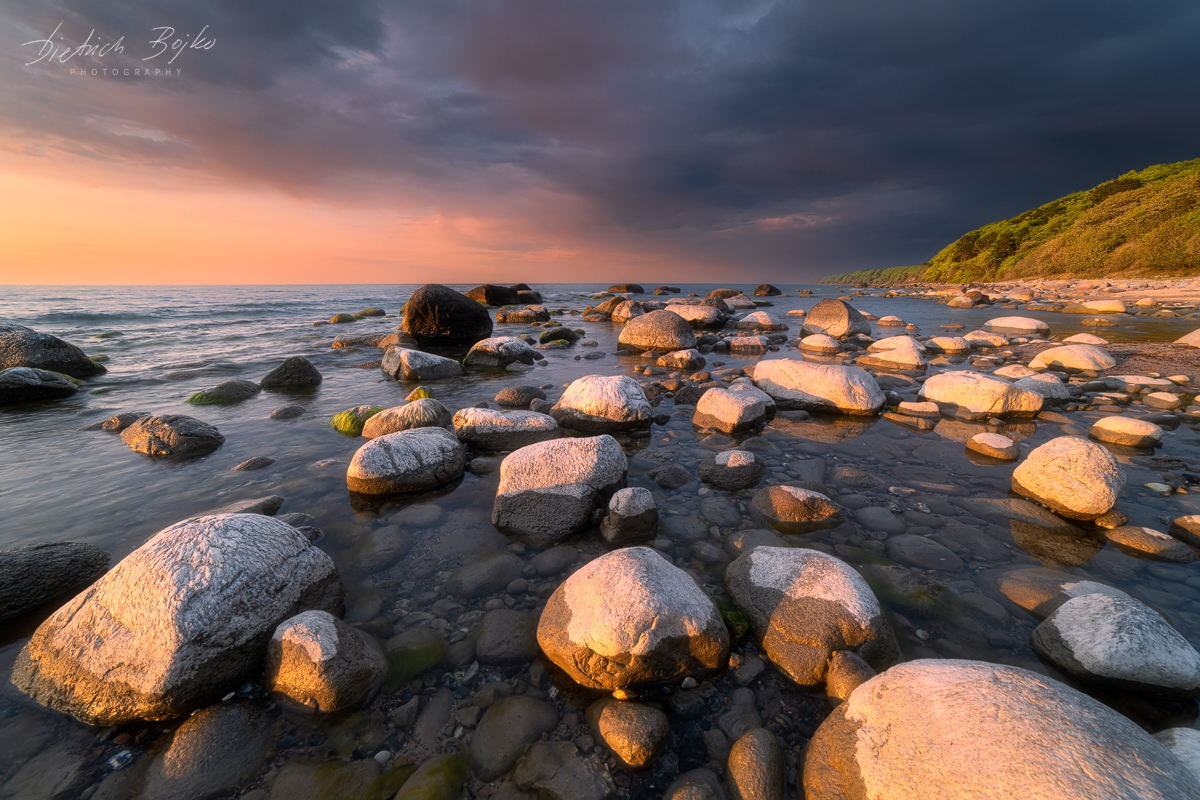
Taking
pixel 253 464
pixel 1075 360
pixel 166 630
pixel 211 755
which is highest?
pixel 1075 360

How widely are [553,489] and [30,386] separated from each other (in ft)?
42.0

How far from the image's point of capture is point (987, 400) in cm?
695

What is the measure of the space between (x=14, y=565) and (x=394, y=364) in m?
8.37

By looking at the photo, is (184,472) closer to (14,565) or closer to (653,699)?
(14,565)

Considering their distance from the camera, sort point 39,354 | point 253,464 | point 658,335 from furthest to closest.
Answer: point 658,335
point 39,354
point 253,464

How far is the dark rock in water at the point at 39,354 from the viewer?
35.1ft

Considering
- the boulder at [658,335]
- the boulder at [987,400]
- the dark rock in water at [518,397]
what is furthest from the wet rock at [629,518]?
the boulder at [658,335]

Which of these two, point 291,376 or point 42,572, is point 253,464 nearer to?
point 42,572

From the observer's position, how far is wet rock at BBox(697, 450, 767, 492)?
16.5 ft

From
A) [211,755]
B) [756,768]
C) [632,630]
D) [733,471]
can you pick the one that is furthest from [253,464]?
[756,768]

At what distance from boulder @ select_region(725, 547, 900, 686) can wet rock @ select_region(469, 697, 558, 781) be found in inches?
60.0

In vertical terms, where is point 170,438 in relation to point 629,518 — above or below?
above

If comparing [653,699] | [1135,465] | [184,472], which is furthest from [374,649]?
[1135,465]

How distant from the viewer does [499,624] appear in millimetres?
3123
